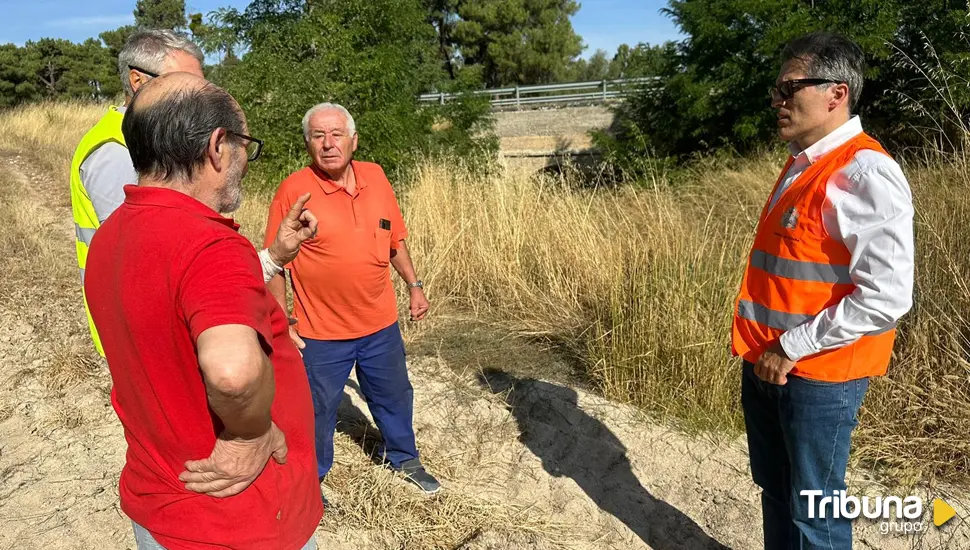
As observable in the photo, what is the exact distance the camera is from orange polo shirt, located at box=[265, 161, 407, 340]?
308 cm

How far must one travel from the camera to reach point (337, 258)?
3.09 meters

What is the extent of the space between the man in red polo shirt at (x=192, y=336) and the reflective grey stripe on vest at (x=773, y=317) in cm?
154

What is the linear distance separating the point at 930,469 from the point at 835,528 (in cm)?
170

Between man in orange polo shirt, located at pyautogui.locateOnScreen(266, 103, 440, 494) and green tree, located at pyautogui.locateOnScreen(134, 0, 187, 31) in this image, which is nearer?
man in orange polo shirt, located at pyautogui.locateOnScreen(266, 103, 440, 494)

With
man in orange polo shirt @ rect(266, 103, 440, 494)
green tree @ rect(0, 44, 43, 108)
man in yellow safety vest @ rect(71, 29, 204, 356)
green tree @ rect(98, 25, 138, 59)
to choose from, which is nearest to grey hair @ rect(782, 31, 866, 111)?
man in orange polo shirt @ rect(266, 103, 440, 494)

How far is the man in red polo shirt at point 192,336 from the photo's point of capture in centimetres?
135

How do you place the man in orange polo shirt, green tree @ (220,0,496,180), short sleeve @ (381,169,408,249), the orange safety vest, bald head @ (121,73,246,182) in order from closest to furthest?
1. bald head @ (121,73,246,182)
2. the orange safety vest
3. the man in orange polo shirt
4. short sleeve @ (381,169,408,249)
5. green tree @ (220,0,496,180)

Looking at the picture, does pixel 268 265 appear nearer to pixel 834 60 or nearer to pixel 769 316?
pixel 769 316

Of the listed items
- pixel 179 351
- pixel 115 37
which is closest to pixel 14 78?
pixel 115 37

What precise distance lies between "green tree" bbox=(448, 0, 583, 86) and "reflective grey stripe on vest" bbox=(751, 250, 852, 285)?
35124mm

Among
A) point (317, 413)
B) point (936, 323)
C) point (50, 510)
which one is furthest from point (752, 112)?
point (50, 510)

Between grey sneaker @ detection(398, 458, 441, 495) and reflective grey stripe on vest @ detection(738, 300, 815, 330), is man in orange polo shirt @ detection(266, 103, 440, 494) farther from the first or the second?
reflective grey stripe on vest @ detection(738, 300, 815, 330)

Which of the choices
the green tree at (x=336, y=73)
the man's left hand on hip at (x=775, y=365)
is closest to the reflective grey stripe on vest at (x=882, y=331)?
the man's left hand on hip at (x=775, y=365)

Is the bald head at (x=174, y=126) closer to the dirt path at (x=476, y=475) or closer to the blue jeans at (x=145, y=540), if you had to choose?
the blue jeans at (x=145, y=540)
